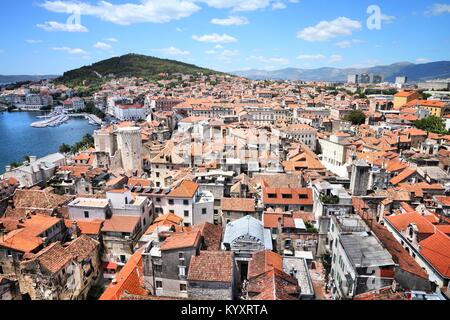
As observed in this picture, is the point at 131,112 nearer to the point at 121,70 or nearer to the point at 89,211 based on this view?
the point at 89,211

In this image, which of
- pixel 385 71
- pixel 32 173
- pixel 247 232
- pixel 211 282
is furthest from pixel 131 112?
pixel 211 282

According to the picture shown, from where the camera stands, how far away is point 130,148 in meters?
15.8

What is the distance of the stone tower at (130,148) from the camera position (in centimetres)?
1568

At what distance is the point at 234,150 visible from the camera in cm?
1596

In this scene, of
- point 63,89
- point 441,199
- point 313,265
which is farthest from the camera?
point 63,89

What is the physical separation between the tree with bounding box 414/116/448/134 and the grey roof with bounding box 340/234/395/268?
2165 cm

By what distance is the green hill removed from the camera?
239 ft

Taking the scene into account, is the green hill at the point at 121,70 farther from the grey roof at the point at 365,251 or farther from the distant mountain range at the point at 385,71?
the grey roof at the point at 365,251

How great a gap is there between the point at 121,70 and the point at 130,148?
66.7 metres

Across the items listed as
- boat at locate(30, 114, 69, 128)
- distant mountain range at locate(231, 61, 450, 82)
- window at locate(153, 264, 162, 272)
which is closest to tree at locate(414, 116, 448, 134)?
distant mountain range at locate(231, 61, 450, 82)

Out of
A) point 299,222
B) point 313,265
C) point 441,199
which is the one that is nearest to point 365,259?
point 313,265
